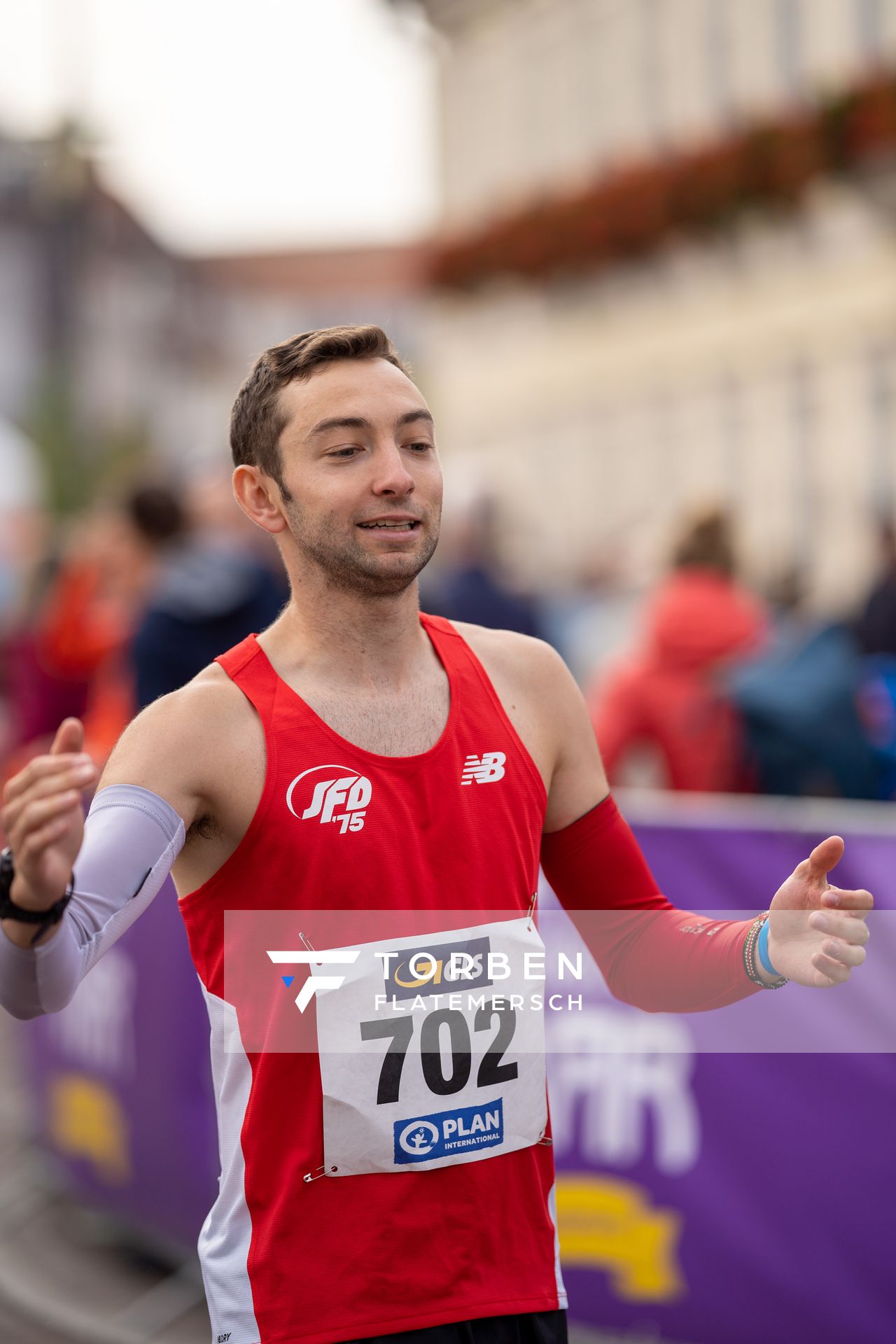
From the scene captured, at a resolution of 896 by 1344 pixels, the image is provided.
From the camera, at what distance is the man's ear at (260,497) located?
2215mm

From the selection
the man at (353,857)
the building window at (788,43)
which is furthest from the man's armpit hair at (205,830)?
the building window at (788,43)

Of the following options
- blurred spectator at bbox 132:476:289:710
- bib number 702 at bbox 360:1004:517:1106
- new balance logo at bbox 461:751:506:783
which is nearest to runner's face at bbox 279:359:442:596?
new balance logo at bbox 461:751:506:783

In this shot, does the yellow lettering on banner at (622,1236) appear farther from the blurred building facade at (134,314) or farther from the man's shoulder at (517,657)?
the blurred building facade at (134,314)

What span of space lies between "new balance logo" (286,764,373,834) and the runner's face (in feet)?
0.85

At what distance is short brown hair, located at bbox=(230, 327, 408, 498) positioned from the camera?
7.13 feet

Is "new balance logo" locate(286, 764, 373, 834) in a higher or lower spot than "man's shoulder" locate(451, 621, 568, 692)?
lower

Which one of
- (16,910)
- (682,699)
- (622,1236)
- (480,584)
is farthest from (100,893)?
(480,584)

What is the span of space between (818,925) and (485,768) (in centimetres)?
49

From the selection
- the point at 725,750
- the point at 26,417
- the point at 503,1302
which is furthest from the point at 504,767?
the point at 26,417

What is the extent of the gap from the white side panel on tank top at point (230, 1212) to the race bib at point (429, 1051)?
12 cm

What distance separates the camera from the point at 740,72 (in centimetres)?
1530

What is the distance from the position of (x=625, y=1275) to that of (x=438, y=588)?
3.74m

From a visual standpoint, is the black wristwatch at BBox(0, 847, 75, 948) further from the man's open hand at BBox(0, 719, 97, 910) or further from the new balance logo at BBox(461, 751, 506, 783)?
the new balance logo at BBox(461, 751, 506, 783)

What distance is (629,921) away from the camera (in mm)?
2400
